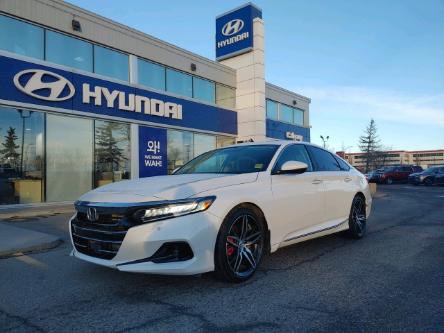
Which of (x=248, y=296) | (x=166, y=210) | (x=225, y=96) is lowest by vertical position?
(x=248, y=296)

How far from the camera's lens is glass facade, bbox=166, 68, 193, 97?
18.5 meters

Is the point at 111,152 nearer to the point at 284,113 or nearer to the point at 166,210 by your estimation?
the point at 166,210

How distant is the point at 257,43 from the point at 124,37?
7627 millimetres

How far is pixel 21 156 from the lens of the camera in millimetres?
12586

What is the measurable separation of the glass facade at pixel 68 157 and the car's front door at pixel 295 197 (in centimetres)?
1024

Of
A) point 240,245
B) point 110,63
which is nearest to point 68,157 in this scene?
point 110,63

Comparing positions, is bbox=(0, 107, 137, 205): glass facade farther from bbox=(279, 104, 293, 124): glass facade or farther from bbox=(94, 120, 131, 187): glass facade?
bbox=(279, 104, 293, 124): glass facade

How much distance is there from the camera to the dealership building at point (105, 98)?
501 inches

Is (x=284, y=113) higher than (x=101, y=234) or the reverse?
higher

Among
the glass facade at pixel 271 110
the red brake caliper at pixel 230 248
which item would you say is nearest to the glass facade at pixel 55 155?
the red brake caliper at pixel 230 248

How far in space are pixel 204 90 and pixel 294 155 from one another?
15.6 meters

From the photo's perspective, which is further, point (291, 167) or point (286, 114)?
point (286, 114)

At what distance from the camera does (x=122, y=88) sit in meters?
16.0

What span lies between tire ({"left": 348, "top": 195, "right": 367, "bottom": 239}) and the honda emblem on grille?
406 centimetres
